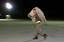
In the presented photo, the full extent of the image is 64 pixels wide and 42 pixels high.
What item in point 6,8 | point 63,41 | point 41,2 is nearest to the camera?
point 63,41

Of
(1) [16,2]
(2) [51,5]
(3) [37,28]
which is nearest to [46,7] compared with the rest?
(2) [51,5]

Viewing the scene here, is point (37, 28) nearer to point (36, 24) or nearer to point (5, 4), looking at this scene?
point (36, 24)

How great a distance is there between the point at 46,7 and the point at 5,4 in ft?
37.1

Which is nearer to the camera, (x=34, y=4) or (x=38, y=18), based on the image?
(x=38, y=18)

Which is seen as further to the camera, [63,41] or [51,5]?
[51,5]

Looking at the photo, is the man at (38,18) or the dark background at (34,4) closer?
the man at (38,18)

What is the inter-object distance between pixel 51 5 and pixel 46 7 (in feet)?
4.94

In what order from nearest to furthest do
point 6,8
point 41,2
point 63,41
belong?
point 63,41 → point 6,8 → point 41,2

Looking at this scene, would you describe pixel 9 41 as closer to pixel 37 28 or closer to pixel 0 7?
pixel 37 28

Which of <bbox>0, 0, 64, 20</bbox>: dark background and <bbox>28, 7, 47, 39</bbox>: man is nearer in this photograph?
<bbox>28, 7, 47, 39</bbox>: man

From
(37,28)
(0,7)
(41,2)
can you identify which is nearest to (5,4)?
(0,7)

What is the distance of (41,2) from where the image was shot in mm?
73750

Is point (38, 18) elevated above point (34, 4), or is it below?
above

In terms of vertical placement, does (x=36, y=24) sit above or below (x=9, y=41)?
above
